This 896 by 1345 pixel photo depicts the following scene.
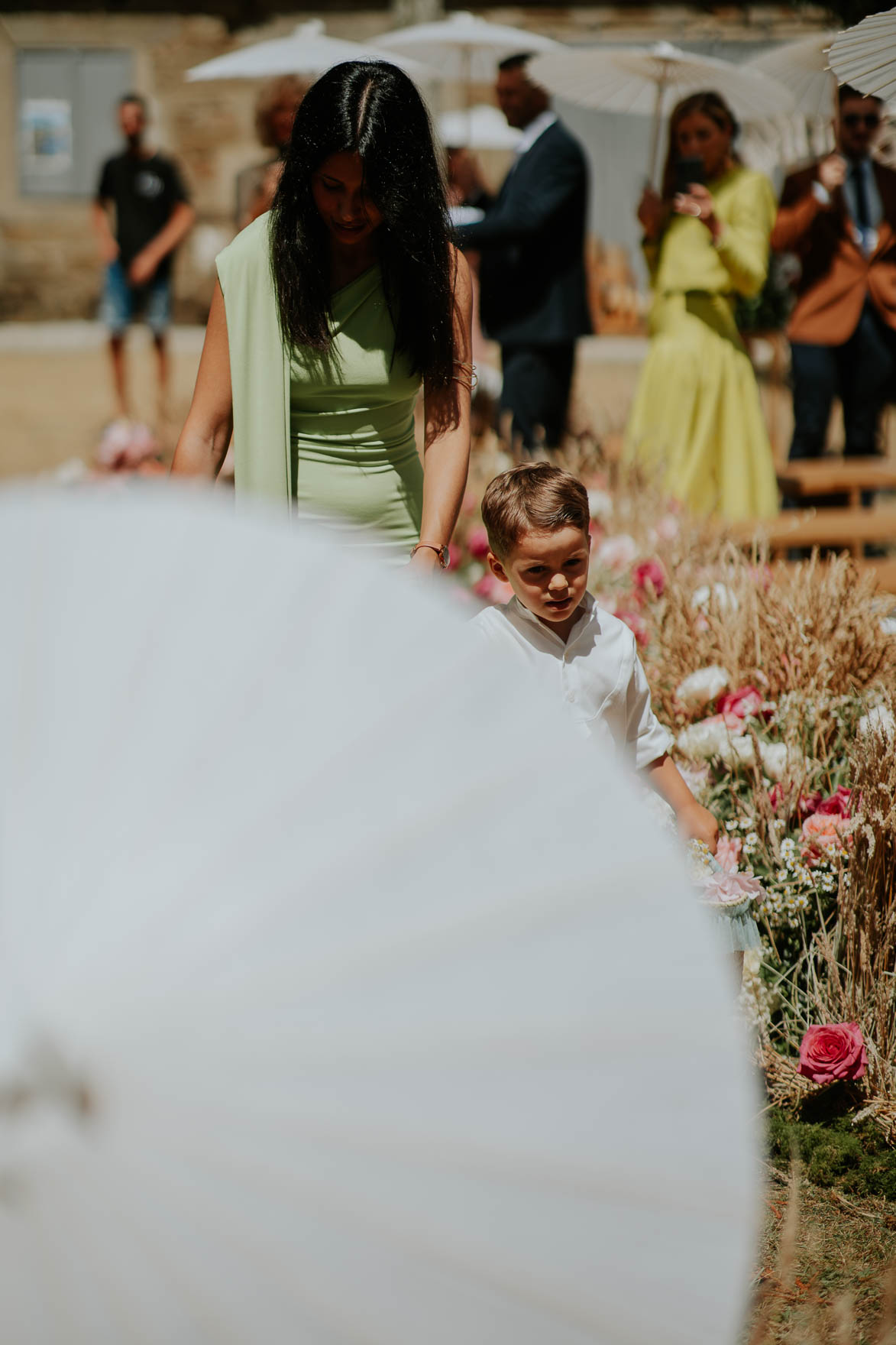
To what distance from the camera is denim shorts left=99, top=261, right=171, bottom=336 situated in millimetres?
9922

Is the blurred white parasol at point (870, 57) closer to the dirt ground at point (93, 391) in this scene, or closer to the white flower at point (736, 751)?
the white flower at point (736, 751)

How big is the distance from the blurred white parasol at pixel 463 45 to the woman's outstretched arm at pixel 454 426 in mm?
5891

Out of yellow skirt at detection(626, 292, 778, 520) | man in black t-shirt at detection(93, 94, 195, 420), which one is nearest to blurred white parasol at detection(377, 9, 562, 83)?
man in black t-shirt at detection(93, 94, 195, 420)

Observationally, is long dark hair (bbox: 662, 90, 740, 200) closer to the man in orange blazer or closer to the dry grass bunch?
the man in orange blazer

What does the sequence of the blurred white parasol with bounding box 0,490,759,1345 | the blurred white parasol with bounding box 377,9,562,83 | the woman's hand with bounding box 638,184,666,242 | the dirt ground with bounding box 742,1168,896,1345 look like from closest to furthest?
the blurred white parasol with bounding box 0,490,759,1345 → the dirt ground with bounding box 742,1168,896,1345 → the woman's hand with bounding box 638,184,666,242 → the blurred white parasol with bounding box 377,9,562,83

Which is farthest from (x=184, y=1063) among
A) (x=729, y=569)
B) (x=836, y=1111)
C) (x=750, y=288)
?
(x=750, y=288)

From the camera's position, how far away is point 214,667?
123 cm

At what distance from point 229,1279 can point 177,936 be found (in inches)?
9.9

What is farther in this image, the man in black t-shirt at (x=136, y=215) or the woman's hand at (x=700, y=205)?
the man in black t-shirt at (x=136, y=215)

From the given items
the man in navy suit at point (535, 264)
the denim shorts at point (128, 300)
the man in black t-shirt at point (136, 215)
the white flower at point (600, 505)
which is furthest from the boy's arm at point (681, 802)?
the denim shorts at point (128, 300)

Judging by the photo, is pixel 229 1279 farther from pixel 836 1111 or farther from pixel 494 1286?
pixel 836 1111

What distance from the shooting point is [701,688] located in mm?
3314

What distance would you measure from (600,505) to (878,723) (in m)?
2.47

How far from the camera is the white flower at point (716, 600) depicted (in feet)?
11.8
